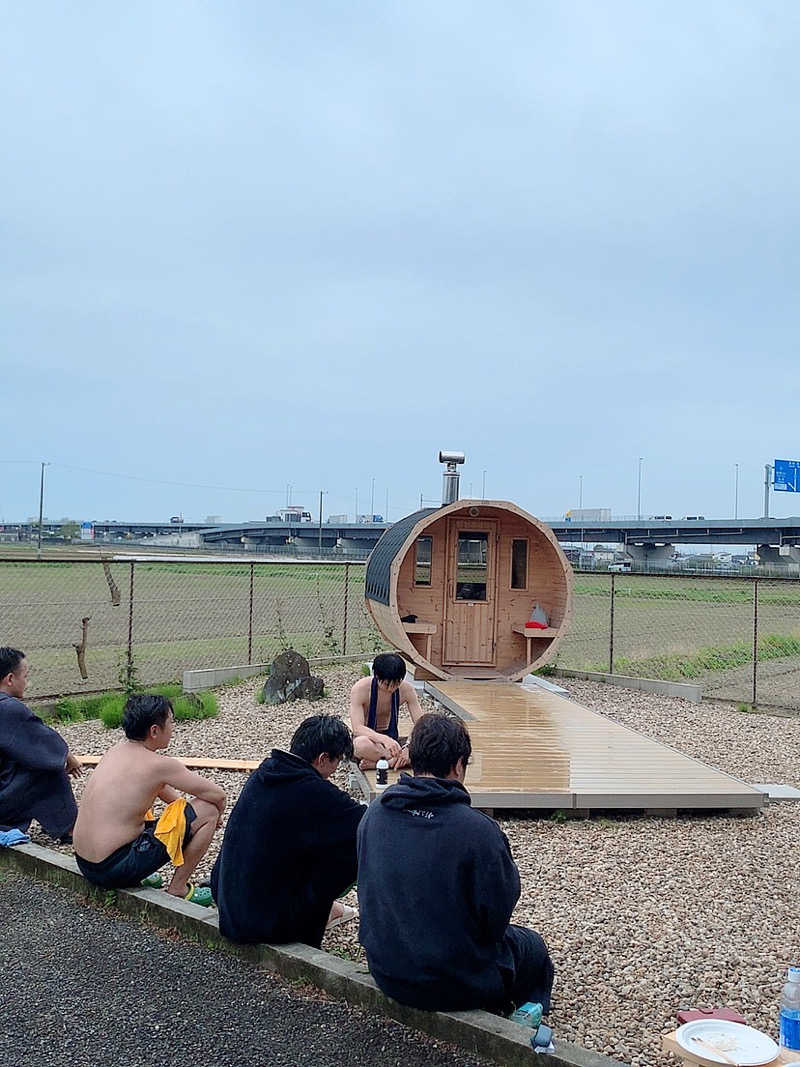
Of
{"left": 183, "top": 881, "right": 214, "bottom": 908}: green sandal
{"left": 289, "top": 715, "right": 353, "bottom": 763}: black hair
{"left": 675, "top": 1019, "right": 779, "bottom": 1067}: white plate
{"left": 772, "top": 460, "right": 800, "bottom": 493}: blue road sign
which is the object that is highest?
{"left": 772, "top": 460, "right": 800, "bottom": 493}: blue road sign

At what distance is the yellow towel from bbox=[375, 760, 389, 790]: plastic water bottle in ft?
4.96

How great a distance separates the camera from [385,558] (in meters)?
11.9

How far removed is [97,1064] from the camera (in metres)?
3.13

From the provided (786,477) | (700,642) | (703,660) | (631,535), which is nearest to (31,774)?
(703,660)

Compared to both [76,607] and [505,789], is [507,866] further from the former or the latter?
[76,607]

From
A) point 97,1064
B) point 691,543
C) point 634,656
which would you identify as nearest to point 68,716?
point 97,1064

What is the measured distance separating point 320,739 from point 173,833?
120cm

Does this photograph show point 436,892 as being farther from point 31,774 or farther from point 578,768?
point 578,768

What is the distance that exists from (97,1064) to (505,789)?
3.55m

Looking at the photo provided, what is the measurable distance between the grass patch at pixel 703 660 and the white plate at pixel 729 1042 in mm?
11387

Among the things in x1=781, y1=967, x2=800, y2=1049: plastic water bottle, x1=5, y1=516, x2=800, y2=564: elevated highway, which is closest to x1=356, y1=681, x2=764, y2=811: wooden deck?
x1=781, y1=967, x2=800, y2=1049: plastic water bottle

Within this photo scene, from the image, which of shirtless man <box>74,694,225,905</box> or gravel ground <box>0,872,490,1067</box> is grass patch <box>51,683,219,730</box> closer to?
shirtless man <box>74,694,225,905</box>

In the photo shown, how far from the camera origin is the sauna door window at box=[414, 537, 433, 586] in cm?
1194

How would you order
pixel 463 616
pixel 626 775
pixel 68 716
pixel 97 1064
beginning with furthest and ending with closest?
pixel 463 616, pixel 68 716, pixel 626 775, pixel 97 1064
